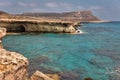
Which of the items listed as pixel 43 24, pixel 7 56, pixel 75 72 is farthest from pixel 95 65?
pixel 43 24

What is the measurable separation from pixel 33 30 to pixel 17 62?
62.0m

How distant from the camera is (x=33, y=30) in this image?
72.7 m

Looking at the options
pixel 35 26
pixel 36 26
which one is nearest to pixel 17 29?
pixel 35 26

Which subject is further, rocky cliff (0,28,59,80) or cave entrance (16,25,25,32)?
cave entrance (16,25,25,32)

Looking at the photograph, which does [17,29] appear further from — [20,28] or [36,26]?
[36,26]

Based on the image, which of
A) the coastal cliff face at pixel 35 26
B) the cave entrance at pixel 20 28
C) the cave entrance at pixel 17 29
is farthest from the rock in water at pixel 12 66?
the cave entrance at pixel 20 28

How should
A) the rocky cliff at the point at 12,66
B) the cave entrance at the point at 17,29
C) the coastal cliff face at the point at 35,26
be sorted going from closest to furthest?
the rocky cliff at the point at 12,66, the coastal cliff face at the point at 35,26, the cave entrance at the point at 17,29

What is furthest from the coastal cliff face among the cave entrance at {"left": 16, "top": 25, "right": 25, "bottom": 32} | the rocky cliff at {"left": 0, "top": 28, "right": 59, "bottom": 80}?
the rocky cliff at {"left": 0, "top": 28, "right": 59, "bottom": 80}

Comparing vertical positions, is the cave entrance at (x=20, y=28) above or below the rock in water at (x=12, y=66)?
below

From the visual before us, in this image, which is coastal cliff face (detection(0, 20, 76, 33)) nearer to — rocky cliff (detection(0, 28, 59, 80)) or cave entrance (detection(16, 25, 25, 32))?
cave entrance (detection(16, 25, 25, 32))

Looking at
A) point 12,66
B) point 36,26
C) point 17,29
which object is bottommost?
point 17,29

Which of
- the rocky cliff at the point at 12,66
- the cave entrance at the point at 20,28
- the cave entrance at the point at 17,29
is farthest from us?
the cave entrance at the point at 20,28

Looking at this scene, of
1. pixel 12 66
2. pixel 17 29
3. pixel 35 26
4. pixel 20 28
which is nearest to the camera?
pixel 12 66

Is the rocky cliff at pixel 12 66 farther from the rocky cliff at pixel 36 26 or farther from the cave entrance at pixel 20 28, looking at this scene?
the cave entrance at pixel 20 28
